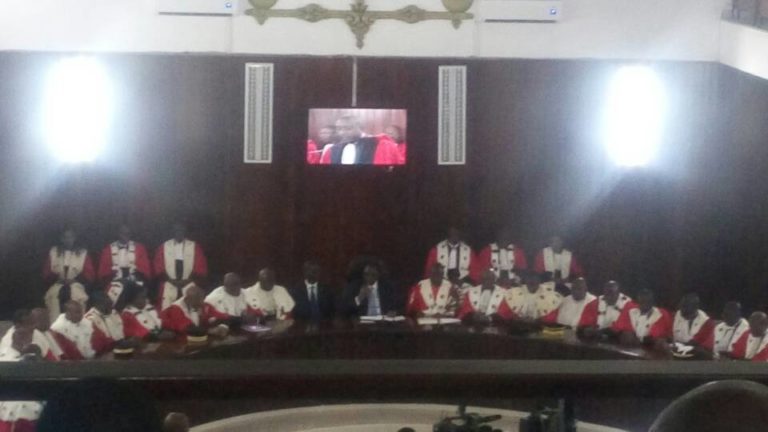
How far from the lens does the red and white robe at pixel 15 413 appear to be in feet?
11.3

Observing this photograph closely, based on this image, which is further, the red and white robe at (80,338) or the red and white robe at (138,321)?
the red and white robe at (138,321)

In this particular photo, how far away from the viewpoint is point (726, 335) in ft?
33.2

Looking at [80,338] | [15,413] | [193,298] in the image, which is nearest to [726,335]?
[193,298]

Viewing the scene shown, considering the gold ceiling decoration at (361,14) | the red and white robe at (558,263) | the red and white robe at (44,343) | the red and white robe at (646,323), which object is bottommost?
the red and white robe at (44,343)

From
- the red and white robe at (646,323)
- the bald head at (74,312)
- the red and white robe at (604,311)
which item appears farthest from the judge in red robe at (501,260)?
the bald head at (74,312)

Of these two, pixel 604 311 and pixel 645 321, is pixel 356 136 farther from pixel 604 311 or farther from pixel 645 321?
pixel 645 321

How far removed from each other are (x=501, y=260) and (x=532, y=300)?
5.70 feet

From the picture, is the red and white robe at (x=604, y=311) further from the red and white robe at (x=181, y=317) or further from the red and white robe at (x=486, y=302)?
the red and white robe at (x=181, y=317)

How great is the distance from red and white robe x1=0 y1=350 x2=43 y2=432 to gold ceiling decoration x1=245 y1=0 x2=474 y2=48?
5.66 metres

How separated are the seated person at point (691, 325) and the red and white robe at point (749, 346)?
1.89ft

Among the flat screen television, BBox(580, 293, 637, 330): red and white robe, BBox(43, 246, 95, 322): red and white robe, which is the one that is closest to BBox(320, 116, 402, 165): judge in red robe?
the flat screen television

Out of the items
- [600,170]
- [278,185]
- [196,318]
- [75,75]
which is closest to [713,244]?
[600,170]

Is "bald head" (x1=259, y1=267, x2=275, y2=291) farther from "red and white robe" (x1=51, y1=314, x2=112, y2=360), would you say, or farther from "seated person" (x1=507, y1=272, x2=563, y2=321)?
"seated person" (x1=507, y1=272, x2=563, y2=321)

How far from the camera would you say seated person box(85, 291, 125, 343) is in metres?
10.3
